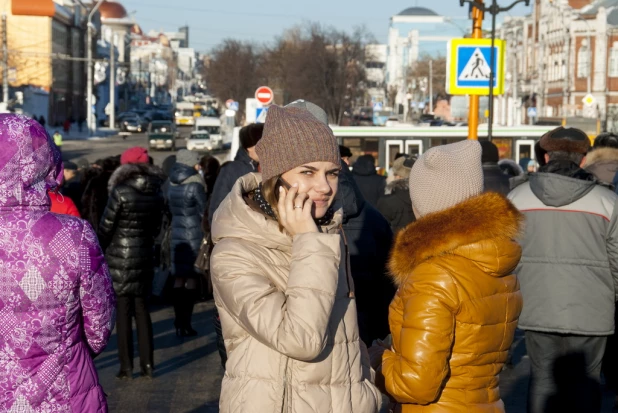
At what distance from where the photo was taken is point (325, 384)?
330 cm

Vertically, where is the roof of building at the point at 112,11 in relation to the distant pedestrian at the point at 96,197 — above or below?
above

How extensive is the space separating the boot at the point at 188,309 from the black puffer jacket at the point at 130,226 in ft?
6.10

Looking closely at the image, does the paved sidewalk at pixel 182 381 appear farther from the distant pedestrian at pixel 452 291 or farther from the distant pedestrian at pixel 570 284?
the distant pedestrian at pixel 452 291

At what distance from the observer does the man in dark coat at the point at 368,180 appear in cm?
1279

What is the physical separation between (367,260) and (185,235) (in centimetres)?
569


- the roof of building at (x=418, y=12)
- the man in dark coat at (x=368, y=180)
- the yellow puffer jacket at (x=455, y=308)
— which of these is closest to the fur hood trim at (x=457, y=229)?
the yellow puffer jacket at (x=455, y=308)

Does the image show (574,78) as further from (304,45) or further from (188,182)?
(188,182)

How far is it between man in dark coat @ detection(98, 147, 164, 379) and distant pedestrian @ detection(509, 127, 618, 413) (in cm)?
391

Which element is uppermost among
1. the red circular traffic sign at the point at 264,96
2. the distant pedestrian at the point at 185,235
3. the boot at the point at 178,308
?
the red circular traffic sign at the point at 264,96

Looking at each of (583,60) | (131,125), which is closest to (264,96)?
(583,60)

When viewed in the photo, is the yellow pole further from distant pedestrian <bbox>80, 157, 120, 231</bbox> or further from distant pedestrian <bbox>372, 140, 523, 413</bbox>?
distant pedestrian <bbox>372, 140, 523, 413</bbox>

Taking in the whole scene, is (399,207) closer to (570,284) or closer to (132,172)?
(132,172)

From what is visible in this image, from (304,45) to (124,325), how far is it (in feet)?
178

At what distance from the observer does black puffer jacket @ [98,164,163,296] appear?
9.00m
